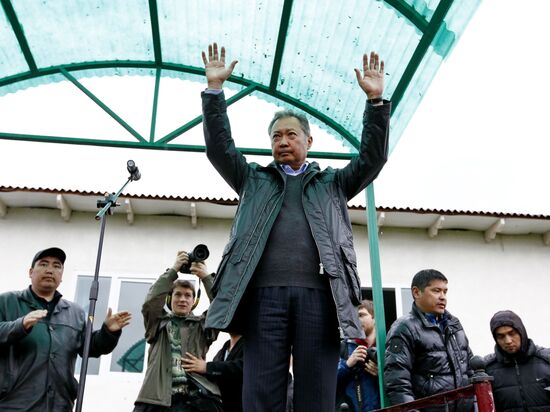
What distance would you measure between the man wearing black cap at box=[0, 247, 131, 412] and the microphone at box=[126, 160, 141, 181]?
733 mm

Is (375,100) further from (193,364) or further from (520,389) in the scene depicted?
(520,389)

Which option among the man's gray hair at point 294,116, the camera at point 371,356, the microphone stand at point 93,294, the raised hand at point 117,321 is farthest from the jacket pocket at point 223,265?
the camera at point 371,356

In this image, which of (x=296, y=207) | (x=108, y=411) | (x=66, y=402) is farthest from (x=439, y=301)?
(x=108, y=411)

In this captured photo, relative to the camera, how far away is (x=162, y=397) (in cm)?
396

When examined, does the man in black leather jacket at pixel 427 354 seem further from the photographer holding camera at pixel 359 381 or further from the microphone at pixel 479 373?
the microphone at pixel 479 373

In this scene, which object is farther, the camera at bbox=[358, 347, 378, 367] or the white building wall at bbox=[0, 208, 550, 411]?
the white building wall at bbox=[0, 208, 550, 411]

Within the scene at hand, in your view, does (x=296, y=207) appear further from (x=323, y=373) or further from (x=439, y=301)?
(x=439, y=301)

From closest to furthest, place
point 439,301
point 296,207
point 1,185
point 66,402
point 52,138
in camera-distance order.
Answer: point 296,207 → point 66,402 → point 439,301 → point 52,138 → point 1,185

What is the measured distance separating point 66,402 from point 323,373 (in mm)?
2115

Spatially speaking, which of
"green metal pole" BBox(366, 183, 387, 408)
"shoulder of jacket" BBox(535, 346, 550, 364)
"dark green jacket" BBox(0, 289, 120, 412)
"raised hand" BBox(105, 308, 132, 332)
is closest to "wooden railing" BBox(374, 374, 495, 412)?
"green metal pole" BBox(366, 183, 387, 408)

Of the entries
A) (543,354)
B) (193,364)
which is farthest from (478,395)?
(193,364)

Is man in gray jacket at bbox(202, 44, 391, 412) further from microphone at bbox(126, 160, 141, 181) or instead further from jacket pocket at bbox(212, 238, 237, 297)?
microphone at bbox(126, 160, 141, 181)

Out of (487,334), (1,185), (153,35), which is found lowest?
(487,334)

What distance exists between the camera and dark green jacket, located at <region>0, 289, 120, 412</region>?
12.3 feet
